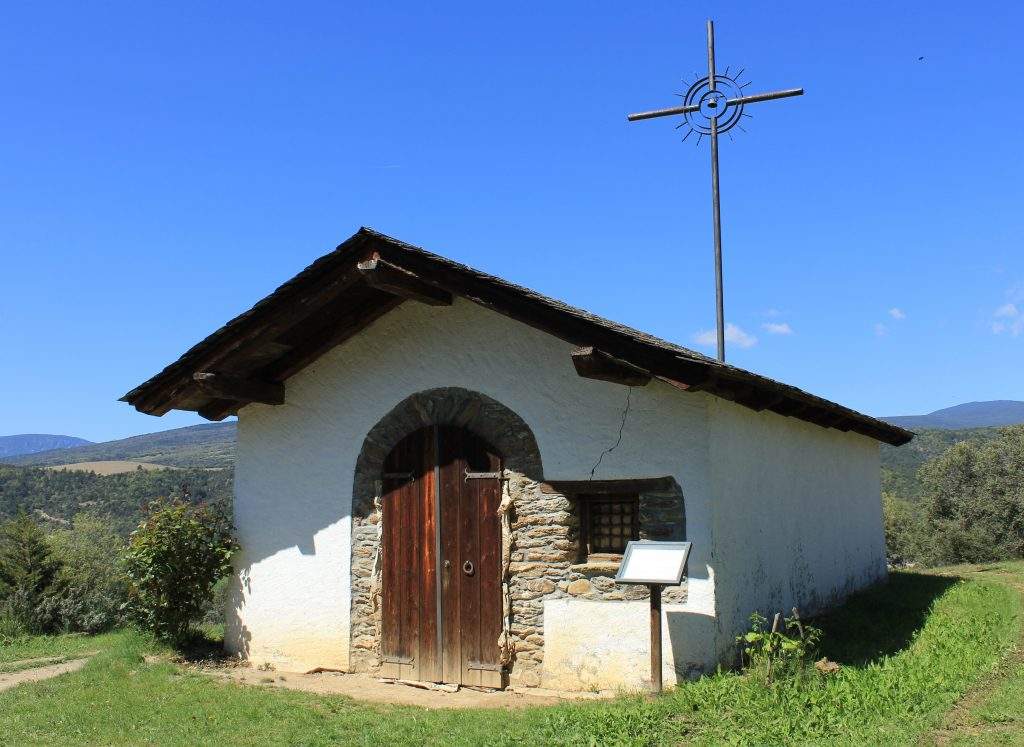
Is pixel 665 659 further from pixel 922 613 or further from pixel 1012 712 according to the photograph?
pixel 922 613

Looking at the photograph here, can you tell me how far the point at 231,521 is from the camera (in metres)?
9.92

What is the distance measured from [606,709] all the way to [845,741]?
171 centimetres

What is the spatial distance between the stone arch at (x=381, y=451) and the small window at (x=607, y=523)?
0.81 m

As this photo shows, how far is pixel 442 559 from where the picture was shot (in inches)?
335

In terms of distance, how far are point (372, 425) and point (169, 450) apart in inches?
3854

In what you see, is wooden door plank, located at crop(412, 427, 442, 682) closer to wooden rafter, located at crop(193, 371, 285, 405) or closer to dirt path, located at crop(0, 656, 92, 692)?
wooden rafter, located at crop(193, 371, 285, 405)

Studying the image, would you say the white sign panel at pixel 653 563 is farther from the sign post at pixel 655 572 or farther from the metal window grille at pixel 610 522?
the metal window grille at pixel 610 522

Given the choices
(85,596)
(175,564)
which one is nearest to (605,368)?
(175,564)

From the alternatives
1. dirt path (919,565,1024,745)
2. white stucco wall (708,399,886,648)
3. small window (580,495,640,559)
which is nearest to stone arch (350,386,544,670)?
small window (580,495,640,559)

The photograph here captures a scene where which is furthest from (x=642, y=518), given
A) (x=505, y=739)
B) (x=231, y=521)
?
(x=231, y=521)

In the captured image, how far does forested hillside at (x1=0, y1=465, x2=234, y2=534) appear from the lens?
4228 centimetres

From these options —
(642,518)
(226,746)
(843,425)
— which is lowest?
(226,746)

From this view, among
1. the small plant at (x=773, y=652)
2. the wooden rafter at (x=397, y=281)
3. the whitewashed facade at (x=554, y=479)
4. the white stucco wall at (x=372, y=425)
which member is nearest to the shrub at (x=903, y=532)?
the whitewashed facade at (x=554, y=479)

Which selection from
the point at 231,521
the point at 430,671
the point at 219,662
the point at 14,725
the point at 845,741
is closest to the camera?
the point at 845,741
